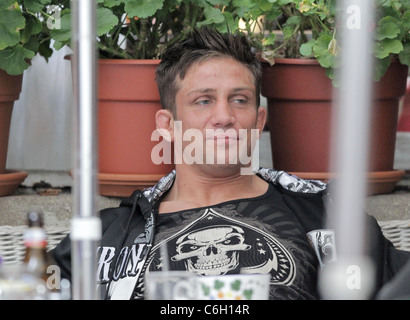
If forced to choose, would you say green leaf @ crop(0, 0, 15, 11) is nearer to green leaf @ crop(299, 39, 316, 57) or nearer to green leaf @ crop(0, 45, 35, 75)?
green leaf @ crop(0, 45, 35, 75)

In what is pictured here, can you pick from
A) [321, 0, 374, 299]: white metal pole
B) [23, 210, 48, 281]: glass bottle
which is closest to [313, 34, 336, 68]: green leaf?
[23, 210, 48, 281]: glass bottle

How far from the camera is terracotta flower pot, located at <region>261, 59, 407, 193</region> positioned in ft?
7.10

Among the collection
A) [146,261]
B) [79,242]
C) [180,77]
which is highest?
[180,77]

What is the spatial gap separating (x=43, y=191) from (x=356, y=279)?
1522 mm

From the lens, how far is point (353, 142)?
85cm

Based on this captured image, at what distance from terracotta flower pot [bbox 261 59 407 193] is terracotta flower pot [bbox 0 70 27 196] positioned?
2.20 feet

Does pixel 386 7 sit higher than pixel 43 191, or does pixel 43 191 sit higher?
pixel 386 7

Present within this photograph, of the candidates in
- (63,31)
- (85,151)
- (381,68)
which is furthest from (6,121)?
(85,151)

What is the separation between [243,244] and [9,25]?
0.81 m

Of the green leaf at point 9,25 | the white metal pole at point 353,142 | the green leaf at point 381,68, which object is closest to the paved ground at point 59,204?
the green leaf at point 381,68

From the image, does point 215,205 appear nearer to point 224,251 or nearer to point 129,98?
point 224,251

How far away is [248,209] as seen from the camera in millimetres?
1866
